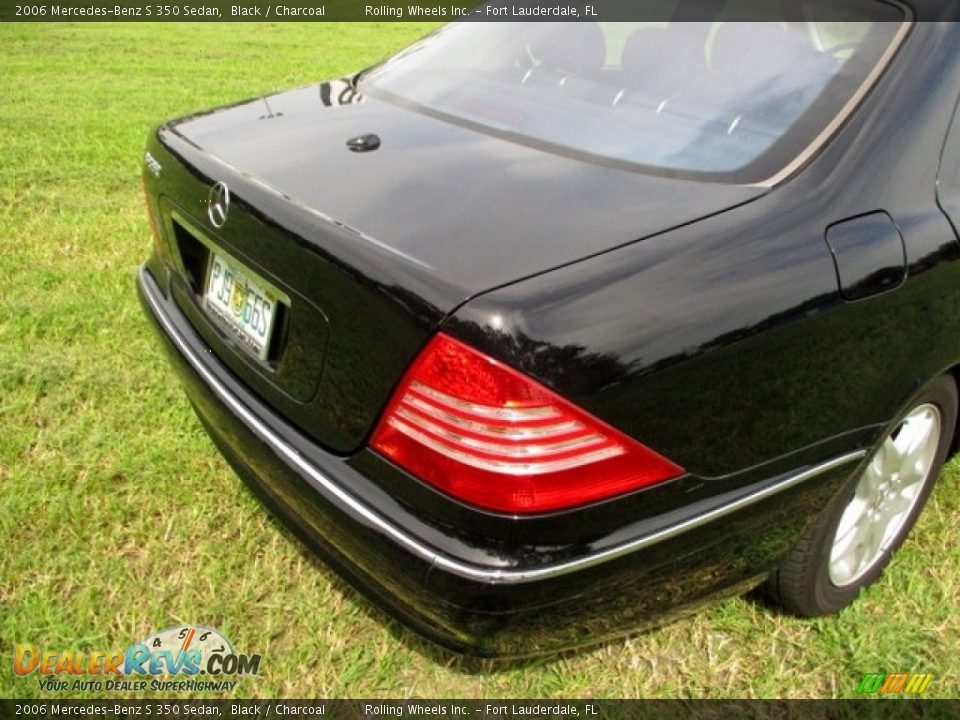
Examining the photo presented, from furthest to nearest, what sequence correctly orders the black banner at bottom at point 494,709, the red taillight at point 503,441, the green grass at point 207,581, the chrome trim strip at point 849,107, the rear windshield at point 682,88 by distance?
the green grass at point 207,581, the black banner at bottom at point 494,709, the rear windshield at point 682,88, the chrome trim strip at point 849,107, the red taillight at point 503,441

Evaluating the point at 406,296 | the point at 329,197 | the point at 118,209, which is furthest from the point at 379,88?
the point at 118,209

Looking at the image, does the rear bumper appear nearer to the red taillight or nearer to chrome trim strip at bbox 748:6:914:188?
the red taillight

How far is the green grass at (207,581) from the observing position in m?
2.00

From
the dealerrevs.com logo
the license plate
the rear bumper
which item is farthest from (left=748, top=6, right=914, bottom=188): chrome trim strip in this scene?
the dealerrevs.com logo

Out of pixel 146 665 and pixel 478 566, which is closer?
pixel 478 566

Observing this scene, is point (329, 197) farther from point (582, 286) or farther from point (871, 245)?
point (871, 245)

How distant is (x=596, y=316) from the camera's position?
4.44 feet

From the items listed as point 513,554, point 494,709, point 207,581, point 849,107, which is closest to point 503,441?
point 513,554

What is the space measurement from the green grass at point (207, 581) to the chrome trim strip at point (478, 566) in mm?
606

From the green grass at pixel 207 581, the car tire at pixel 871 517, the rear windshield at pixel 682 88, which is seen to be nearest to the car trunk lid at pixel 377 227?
the rear windshield at pixel 682 88

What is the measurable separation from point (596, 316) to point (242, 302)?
854 mm

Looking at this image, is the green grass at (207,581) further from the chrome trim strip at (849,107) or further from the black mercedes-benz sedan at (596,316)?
the chrome trim strip at (849,107)

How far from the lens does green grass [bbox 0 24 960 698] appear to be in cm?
200

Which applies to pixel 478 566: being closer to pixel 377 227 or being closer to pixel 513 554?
pixel 513 554
